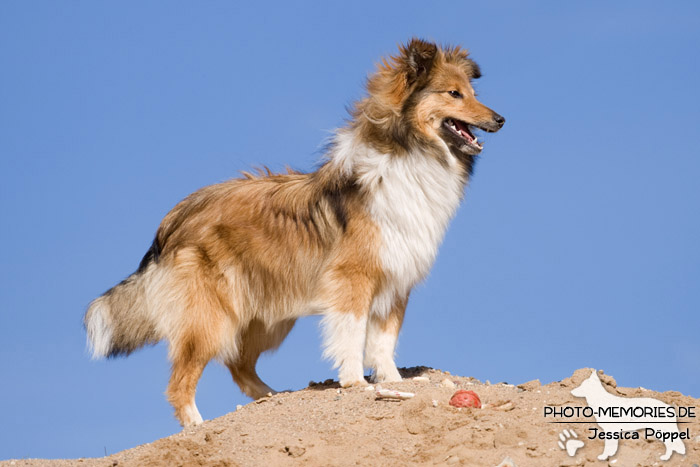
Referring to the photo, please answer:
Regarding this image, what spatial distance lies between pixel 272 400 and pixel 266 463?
1.36 m

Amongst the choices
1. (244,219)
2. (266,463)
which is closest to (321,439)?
(266,463)

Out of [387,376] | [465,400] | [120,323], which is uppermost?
[120,323]

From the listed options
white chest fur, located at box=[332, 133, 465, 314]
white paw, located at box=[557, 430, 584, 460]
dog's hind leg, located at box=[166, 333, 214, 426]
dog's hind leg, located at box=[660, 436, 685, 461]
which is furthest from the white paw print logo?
dog's hind leg, located at box=[166, 333, 214, 426]

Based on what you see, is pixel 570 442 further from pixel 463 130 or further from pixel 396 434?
pixel 463 130

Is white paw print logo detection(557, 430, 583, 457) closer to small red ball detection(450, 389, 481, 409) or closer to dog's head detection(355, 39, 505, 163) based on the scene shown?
small red ball detection(450, 389, 481, 409)

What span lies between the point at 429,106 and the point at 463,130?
41 centimetres

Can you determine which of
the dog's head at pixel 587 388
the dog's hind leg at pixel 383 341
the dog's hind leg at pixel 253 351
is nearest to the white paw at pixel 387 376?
the dog's hind leg at pixel 383 341

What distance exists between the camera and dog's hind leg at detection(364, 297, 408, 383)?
26.3 ft

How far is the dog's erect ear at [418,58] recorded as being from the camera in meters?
8.04

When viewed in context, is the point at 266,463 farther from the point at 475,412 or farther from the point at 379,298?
the point at 379,298

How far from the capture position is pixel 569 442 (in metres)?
6.04

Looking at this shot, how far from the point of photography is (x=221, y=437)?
6953 mm

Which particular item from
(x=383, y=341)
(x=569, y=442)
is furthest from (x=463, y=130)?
(x=569, y=442)

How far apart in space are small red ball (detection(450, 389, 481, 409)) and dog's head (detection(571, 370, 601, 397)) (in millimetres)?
748
